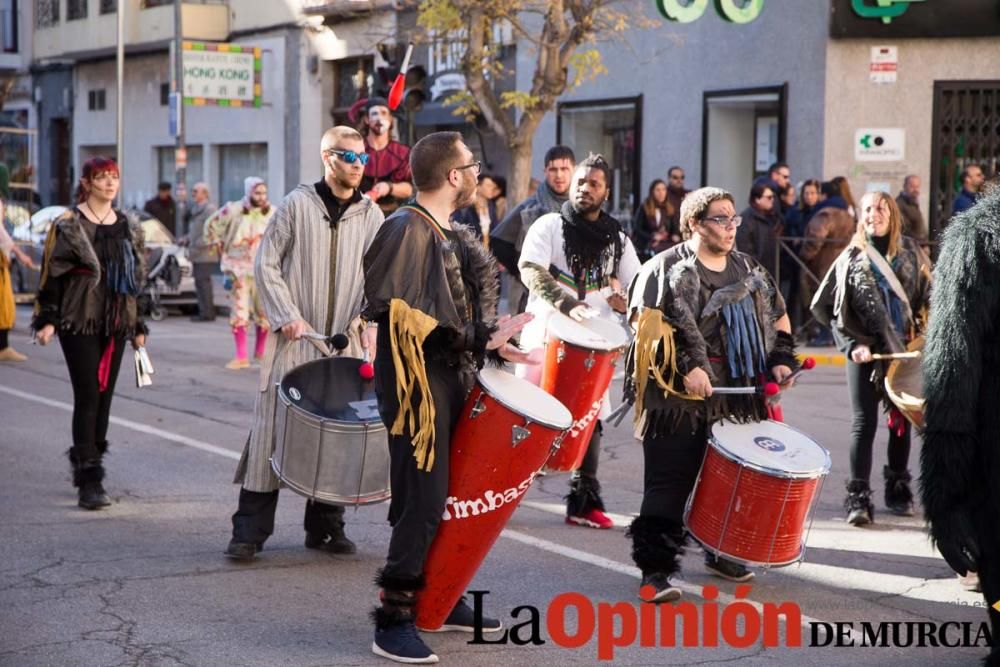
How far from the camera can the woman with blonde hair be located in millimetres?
8281

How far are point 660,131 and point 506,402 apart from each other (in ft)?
60.0

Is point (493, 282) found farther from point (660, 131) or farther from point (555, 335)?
point (660, 131)

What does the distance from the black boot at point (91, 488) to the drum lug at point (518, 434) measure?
12.5 feet

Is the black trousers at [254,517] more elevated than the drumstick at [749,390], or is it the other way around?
the drumstick at [749,390]

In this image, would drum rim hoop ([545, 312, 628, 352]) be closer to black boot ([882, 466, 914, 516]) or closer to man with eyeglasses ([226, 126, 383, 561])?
man with eyeglasses ([226, 126, 383, 561])

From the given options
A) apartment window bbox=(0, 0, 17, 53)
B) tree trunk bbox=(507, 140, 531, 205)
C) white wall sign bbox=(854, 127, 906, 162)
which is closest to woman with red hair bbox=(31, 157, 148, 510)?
tree trunk bbox=(507, 140, 531, 205)

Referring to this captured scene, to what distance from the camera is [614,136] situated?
2467 centimetres

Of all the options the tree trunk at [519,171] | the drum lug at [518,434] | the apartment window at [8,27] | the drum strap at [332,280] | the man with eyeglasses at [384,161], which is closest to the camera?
the drum lug at [518,434]

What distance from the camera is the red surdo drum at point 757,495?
6223 mm

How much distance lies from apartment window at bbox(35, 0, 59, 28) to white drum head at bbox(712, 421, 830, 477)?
38.2m

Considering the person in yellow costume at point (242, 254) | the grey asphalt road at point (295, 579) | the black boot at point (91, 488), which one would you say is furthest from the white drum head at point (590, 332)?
the person in yellow costume at point (242, 254)

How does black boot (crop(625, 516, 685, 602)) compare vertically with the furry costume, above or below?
below

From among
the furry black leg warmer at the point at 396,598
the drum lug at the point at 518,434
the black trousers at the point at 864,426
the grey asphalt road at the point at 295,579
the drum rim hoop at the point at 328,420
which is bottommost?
the grey asphalt road at the point at 295,579

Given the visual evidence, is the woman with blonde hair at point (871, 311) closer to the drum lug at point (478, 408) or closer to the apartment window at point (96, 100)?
the drum lug at point (478, 408)
